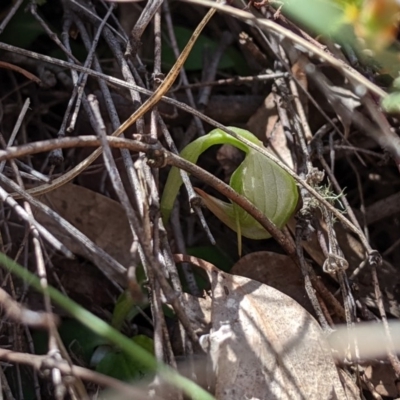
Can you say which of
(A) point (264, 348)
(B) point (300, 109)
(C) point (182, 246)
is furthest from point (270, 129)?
(A) point (264, 348)

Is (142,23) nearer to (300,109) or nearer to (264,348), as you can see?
(300,109)

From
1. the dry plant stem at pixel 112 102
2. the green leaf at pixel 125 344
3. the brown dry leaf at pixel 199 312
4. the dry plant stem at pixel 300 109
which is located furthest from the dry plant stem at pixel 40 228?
the dry plant stem at pixel 300 109

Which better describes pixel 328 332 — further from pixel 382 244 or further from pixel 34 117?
pixel 34 117

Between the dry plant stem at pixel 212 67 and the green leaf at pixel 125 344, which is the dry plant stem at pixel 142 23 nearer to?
the dry plant stem at pixel 212 67

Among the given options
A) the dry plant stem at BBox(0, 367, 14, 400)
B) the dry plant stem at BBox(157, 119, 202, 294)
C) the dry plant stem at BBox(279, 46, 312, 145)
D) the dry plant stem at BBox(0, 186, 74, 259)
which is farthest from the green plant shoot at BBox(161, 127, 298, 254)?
the dry plant stem at BBox(0, 367, 14, 400)

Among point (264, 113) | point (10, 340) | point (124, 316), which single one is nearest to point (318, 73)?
point (264, 113)

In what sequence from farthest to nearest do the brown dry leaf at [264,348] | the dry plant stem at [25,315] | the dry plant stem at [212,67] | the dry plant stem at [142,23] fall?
the dry plant stem at [212,67]
the dry plant stem at [142,23]
the brown dry leaf at [264,348]
the dry plant stem at [25,315]

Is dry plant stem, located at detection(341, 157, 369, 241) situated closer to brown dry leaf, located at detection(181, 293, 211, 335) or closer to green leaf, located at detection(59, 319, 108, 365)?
brown dry leaf, located at detection(181, 293, 211, 335)
